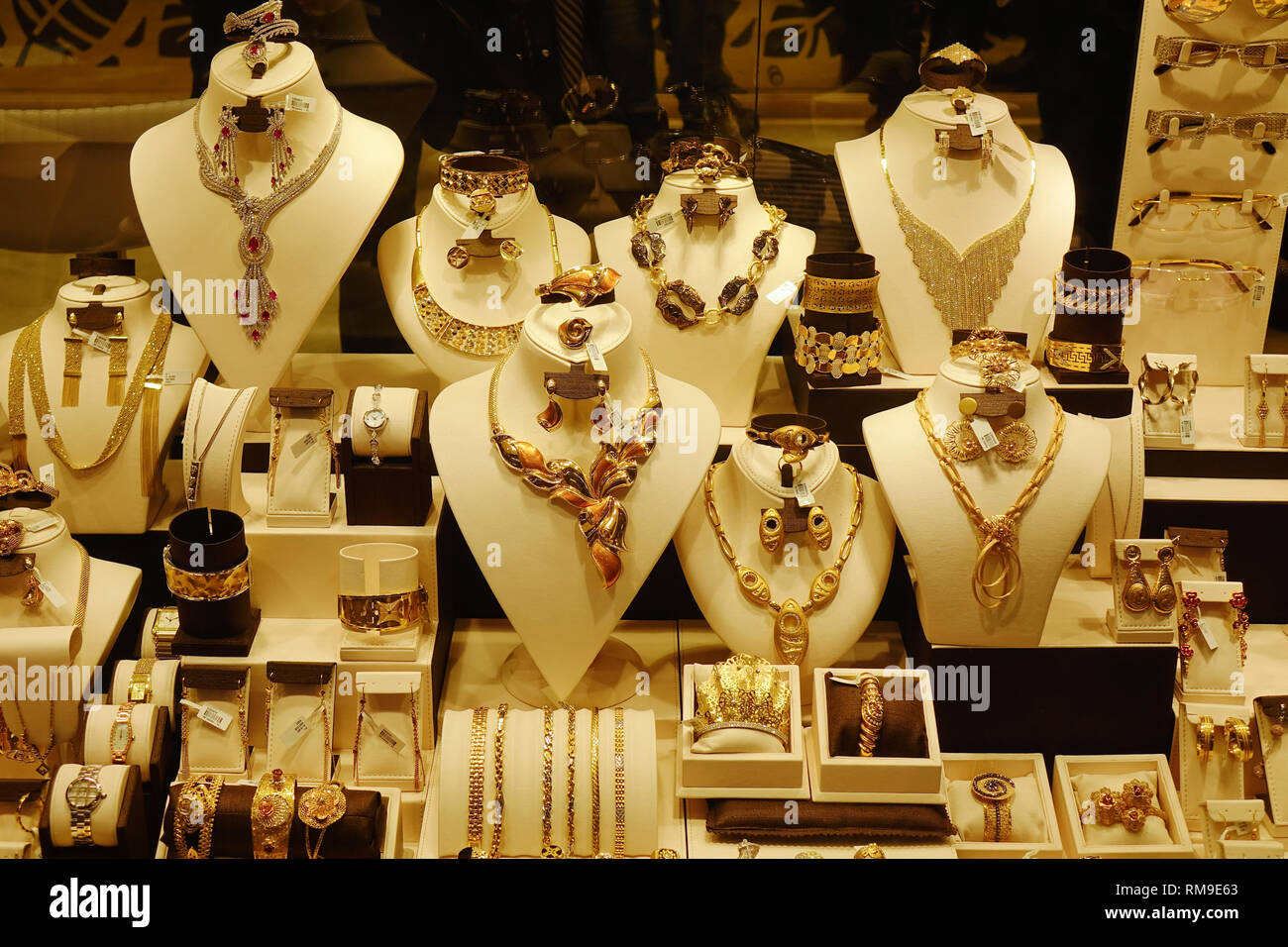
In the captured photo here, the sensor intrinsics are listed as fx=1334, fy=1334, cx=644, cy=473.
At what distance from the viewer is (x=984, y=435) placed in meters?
2.73

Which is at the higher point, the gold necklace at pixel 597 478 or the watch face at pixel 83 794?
the gold necklace at pixel 597 478

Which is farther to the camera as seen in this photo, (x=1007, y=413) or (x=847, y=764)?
(x=1007, y=413)

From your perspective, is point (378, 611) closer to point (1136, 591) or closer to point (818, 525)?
point (818, 525)

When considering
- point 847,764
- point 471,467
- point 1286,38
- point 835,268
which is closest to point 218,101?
point 471,467

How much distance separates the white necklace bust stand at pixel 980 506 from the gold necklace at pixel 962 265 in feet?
1.76

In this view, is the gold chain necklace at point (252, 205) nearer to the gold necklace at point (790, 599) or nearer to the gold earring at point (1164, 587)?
the gold necklace at point (790, 599)

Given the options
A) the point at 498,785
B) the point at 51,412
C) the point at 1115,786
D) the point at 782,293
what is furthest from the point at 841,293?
the point at 51,412

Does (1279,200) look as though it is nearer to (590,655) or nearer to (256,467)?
(590,655)

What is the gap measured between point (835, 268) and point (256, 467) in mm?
1476

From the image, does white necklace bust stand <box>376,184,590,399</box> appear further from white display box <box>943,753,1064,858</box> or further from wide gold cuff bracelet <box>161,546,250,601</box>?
white display box <box>943,753,1064,858</box>

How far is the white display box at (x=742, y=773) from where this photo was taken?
2.57m

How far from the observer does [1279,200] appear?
3607 millimetres

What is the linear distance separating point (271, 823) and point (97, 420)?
1.12 meters

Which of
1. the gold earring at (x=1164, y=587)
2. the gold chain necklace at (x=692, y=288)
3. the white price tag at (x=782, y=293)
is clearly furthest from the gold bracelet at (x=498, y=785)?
the gold earring at (x=1164, y=587)
